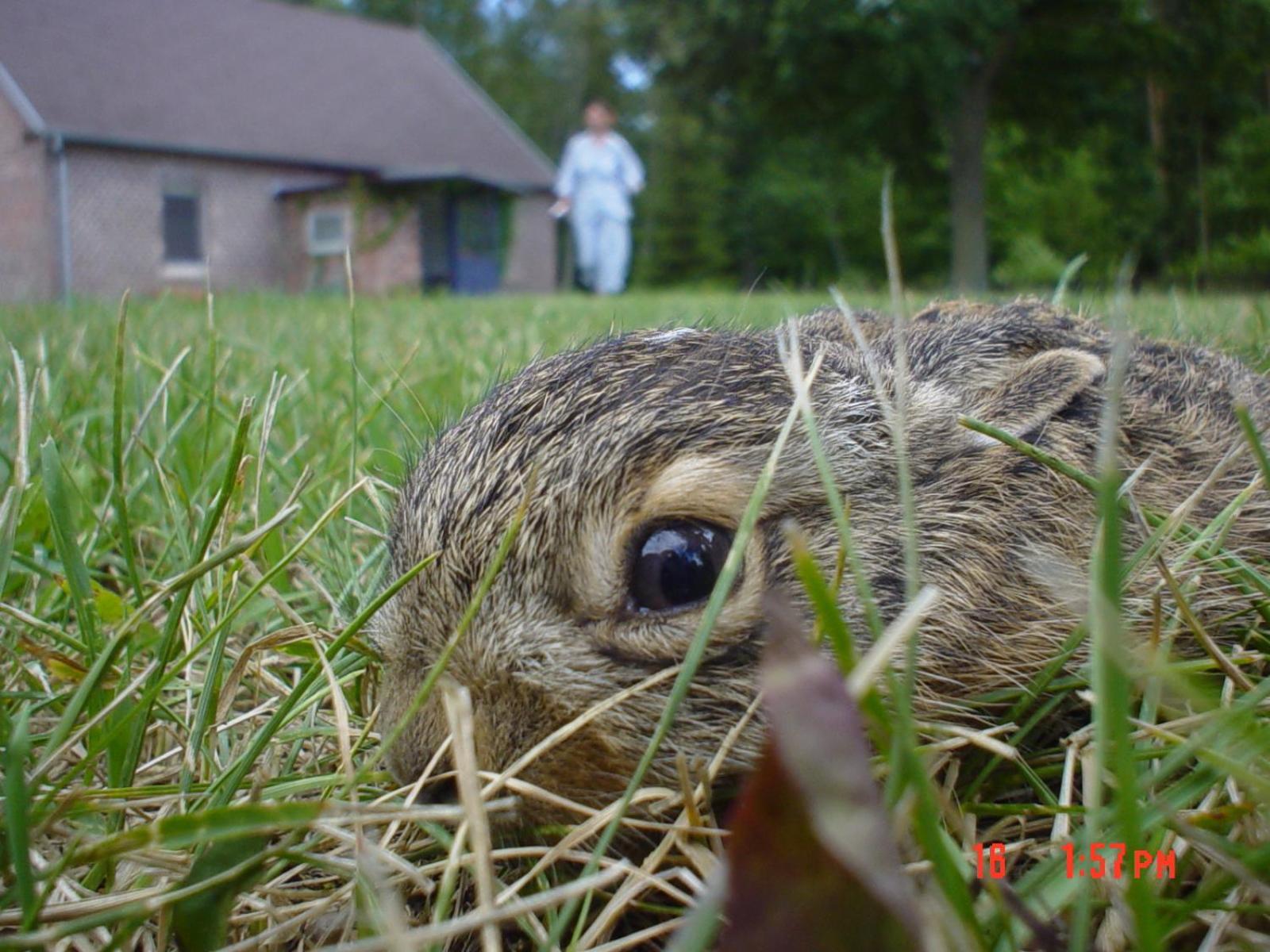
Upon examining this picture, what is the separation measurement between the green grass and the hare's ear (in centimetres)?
31

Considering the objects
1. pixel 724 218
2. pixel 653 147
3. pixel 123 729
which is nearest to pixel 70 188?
pixel 123 729

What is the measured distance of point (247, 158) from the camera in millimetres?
30562

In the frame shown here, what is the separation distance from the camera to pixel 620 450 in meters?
1.69

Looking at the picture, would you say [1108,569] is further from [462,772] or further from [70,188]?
[70,188]

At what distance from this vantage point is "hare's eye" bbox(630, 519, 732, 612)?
160 centimetres

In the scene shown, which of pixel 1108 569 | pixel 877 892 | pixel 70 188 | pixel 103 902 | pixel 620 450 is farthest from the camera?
pixel 70 188

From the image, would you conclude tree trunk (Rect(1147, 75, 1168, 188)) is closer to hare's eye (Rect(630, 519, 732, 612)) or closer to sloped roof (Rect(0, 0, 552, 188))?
sloped roof (Rect(0, 0, 552, 188))

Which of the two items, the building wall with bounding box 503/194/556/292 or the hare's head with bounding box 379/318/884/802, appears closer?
the hare's head with bounding box 379/318/884/802

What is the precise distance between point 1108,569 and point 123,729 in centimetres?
142

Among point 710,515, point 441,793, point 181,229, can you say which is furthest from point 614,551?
point 181,229

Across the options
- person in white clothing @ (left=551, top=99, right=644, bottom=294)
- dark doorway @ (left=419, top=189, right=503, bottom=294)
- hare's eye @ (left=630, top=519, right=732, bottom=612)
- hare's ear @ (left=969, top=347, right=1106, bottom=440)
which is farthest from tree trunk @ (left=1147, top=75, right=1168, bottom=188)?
hare's eye @ (left=630, top=519, right=732, bottom=612)

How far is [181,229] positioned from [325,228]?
14.4 ft

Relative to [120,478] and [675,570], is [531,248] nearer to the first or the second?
[120,478]
